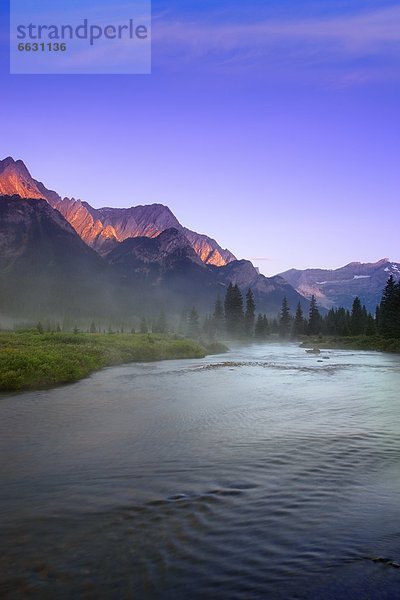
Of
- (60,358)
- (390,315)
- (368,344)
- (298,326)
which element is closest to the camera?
(60,358)

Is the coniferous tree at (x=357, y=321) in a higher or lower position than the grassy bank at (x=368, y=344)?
higher

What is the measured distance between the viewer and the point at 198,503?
32.8 ft

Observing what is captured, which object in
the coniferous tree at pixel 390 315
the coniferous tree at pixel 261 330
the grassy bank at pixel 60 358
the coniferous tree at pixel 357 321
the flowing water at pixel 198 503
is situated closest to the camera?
the flowing water at pixel 198 503

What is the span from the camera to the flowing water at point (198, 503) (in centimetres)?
684

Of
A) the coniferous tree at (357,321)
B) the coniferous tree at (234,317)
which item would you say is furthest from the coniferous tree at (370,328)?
the coniferous tree at (234,317)

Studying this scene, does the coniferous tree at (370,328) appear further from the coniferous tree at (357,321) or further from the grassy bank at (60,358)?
the grassy bank at (60,358)

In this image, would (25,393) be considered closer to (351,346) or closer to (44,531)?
(44,531)

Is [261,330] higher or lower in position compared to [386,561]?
lower

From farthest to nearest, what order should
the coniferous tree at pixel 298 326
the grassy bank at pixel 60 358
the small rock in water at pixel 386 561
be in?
1. the coniferous tree at pixel 298 326
2. the grassy bank at pixel 60 358
3. the small rock in water at pixel 386 561

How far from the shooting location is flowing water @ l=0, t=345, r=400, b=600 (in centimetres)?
684

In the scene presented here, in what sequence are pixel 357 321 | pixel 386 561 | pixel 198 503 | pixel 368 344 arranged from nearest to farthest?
pixel 386 561, pixel 198 503, pixel 368 344, pixel 357 321

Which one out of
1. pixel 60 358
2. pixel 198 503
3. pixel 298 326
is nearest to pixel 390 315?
pixel 298 326

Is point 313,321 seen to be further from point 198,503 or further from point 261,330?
point 198,503

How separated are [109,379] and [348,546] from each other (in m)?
28.6
